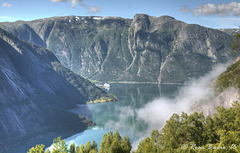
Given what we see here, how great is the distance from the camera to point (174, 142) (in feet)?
263

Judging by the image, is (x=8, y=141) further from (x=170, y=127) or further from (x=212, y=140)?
(x=212, y=140)

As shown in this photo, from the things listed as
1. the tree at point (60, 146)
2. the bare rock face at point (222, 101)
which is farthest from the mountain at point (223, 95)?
the tree at point (60, 146)

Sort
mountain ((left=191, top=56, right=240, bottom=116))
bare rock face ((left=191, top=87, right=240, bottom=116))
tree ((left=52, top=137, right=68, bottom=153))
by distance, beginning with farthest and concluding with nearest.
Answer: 1. mountain ((left=191, top=56, right=240, bottom=116))
2. bare rock face ((left=191, top=87, right=240, bottom=116))
3. tree ((left=52, top=137, right=68, bottom=153))

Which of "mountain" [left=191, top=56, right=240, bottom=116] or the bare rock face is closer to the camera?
the bare rock face

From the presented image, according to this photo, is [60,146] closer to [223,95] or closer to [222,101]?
[222,101]

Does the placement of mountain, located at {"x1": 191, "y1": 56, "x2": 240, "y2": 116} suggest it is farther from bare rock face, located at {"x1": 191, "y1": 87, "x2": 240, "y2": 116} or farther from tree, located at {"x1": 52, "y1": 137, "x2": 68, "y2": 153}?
tree, located at {"x1": 52, "y1": 137, "x2": 68, "y2": 153}

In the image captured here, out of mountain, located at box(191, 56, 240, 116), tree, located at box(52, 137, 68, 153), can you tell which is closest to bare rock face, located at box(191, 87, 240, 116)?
mountain, located at box(191, 56, 240, 116)

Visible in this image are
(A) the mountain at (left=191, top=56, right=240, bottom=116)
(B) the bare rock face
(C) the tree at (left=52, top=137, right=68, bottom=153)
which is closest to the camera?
(C) the tree at (left=52, top=137, right=68, bottom=153)

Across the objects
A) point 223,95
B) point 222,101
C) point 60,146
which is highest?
point 223,95

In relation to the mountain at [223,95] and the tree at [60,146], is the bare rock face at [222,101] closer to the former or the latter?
the mountain at [223,95]

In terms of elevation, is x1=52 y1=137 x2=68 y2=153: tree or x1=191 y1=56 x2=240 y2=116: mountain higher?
x1=191 y1=56 x2=240 y2=116: mountain

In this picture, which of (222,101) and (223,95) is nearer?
(222,101)

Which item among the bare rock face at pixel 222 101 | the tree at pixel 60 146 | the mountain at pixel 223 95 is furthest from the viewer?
the mountain at pixel 223 95

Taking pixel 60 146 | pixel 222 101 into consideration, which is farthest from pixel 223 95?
pixel 60 146
